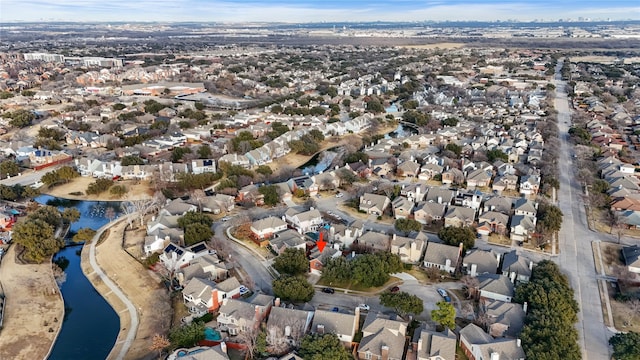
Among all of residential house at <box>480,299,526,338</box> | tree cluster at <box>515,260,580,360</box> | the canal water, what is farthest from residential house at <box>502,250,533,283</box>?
the canal water

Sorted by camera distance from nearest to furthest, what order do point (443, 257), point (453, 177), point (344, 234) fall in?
1. point (443, 257)
2. point (344, 234)
3. point (453, 177)

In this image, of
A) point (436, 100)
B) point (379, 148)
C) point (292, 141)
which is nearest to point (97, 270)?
point (292, 141)

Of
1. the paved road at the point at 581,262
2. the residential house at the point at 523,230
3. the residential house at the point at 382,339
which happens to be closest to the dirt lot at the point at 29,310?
the residential house at the point at 382,339

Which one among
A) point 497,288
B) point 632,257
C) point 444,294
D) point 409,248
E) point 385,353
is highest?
point 632,257

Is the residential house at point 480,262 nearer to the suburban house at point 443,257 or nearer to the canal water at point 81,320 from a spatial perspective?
the suburban house at point 443,257

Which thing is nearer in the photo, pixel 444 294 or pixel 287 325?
pixel 287 325

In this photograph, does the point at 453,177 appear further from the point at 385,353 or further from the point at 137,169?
A: the point at 137,169

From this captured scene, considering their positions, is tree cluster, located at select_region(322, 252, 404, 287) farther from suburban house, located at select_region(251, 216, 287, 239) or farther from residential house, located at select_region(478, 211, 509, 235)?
residential house, located at select_region(478, 211, 509, 235)

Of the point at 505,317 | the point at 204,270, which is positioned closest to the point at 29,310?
the point at 204,270
